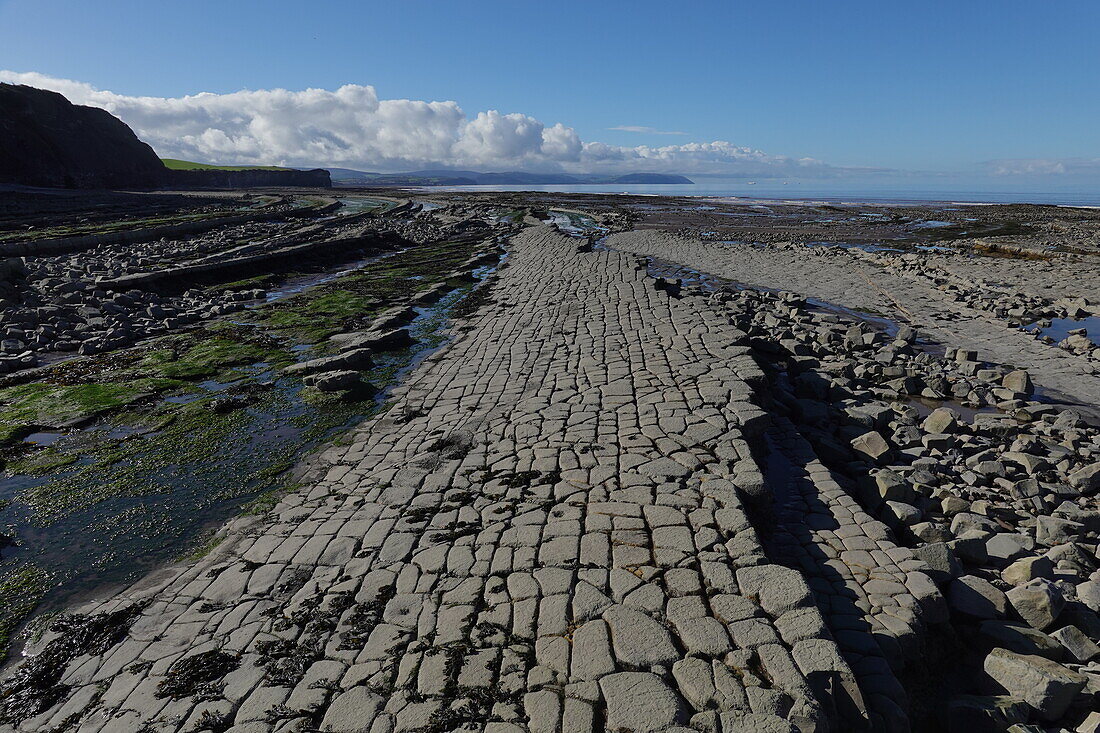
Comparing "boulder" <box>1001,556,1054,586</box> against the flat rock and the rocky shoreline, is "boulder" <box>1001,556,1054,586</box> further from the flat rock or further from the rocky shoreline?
the flat rock

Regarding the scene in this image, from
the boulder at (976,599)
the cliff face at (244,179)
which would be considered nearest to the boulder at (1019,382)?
the boulder at (976,599)

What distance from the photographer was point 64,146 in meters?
67.1

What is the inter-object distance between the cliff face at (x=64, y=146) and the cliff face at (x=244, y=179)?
725cm

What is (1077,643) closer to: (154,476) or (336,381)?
(154,476)

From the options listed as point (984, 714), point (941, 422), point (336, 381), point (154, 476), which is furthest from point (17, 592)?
point (941, 422)

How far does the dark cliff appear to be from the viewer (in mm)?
61062

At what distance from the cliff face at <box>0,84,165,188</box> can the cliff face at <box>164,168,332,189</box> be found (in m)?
7.25

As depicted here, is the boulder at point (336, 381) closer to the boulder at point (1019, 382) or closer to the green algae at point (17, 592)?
the green algae at point (17, 592)

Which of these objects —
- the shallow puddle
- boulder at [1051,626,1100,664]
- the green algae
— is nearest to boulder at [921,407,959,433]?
boulder at [1051,626,1100,664]

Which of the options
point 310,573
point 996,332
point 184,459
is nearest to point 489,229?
point 996,332

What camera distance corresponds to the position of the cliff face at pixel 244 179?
90.8 metres

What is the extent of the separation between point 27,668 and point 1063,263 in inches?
1308

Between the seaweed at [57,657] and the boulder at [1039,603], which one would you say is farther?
the boulder at [1039,603]

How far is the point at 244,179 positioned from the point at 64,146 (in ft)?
121
